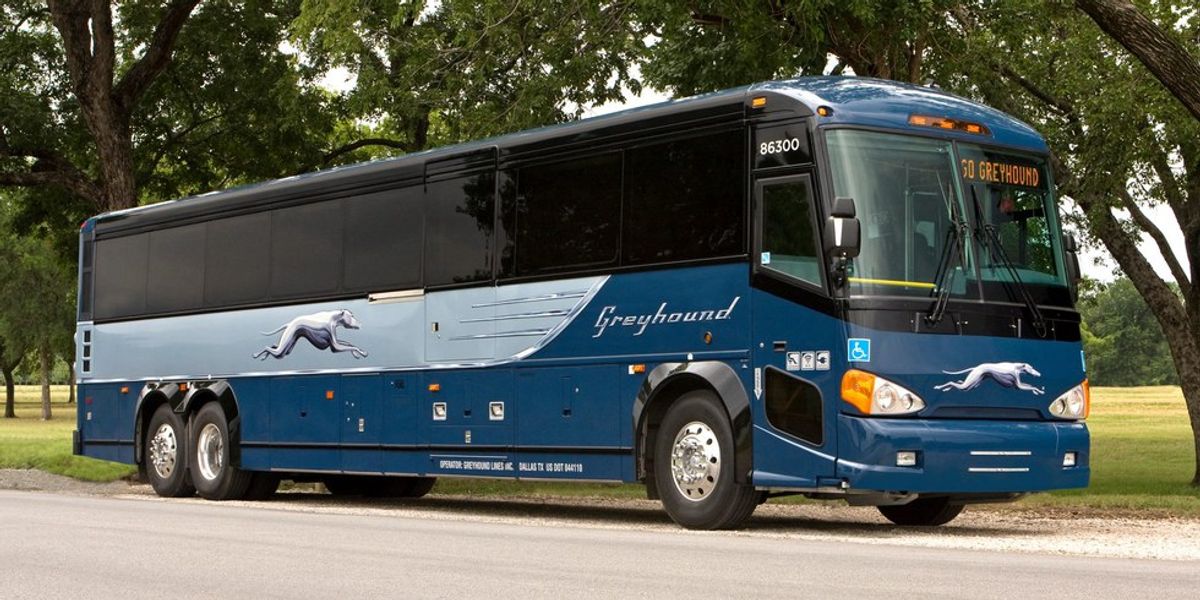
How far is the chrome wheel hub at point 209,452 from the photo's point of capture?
21500 mm

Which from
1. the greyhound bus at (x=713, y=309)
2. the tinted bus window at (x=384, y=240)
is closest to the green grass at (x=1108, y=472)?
the greyhound bus at (x=713, y=309)

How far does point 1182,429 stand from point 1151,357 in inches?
3930

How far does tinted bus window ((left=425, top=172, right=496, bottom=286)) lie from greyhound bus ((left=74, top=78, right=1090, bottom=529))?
0.09 ft

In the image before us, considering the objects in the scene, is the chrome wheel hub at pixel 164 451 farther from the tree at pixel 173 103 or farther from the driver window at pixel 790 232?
the driver window at pixel 790 232

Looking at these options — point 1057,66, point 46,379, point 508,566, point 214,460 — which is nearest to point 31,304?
point 46,379

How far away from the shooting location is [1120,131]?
23359 millimetres

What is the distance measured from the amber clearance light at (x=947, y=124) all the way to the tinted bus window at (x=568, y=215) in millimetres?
2920

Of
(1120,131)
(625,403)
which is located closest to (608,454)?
(625,403)

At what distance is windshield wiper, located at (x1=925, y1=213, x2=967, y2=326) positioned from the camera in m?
13.8

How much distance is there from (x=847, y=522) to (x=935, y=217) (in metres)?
3.85

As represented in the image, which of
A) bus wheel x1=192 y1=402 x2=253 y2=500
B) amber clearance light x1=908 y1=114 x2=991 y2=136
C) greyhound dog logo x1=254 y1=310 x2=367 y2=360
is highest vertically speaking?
amber clearance light x1=908 y1=114 x2=991 y2=136

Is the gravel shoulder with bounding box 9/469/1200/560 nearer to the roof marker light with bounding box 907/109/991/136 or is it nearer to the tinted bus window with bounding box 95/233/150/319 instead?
the tinted bus window with bounding box 95/233/150/319

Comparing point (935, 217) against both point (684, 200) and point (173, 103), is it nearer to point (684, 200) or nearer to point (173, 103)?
point (684, 200)

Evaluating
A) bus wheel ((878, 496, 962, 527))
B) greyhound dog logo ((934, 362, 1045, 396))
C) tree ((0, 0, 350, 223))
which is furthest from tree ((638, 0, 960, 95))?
tree ((0, 0, 350, 223))
